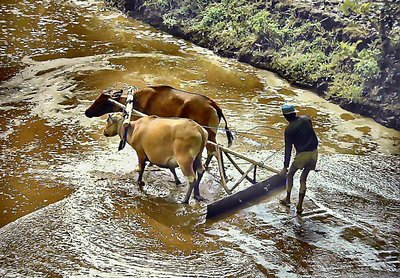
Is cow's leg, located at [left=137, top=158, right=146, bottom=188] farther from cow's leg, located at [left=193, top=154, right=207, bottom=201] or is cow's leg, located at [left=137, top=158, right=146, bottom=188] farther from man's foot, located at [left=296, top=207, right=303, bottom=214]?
man's foot, located at [left=296, top=207, right=303, bottom=214]

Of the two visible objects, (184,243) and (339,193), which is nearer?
(184,243)

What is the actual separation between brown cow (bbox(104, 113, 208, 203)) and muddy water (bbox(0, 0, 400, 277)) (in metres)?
0.57

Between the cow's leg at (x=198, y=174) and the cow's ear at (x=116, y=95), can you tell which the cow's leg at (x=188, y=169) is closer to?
the cow's leg at (x=198, y=174)

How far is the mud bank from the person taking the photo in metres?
13.6

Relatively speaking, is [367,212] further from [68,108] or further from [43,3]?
[43,3]

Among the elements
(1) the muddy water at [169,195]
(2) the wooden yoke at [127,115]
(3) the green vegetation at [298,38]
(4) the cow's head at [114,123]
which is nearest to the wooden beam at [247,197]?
(1) the muddy water at [169,195]

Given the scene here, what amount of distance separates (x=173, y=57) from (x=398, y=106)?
697 centimetres

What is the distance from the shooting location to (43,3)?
912 inches

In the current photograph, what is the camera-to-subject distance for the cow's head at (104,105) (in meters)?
10.5

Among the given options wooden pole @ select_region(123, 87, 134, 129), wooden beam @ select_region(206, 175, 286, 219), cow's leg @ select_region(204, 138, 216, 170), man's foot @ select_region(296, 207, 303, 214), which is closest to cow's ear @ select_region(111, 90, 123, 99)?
wooden pole @ select_region(123, 87, 134, 129)

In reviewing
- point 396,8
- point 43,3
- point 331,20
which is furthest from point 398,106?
point 43,3

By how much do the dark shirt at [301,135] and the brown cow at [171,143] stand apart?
127 centimetres

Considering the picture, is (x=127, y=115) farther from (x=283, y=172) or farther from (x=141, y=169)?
(x=283, y=172)

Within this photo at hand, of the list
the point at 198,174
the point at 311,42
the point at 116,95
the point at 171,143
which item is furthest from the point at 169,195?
the point at 311,42
